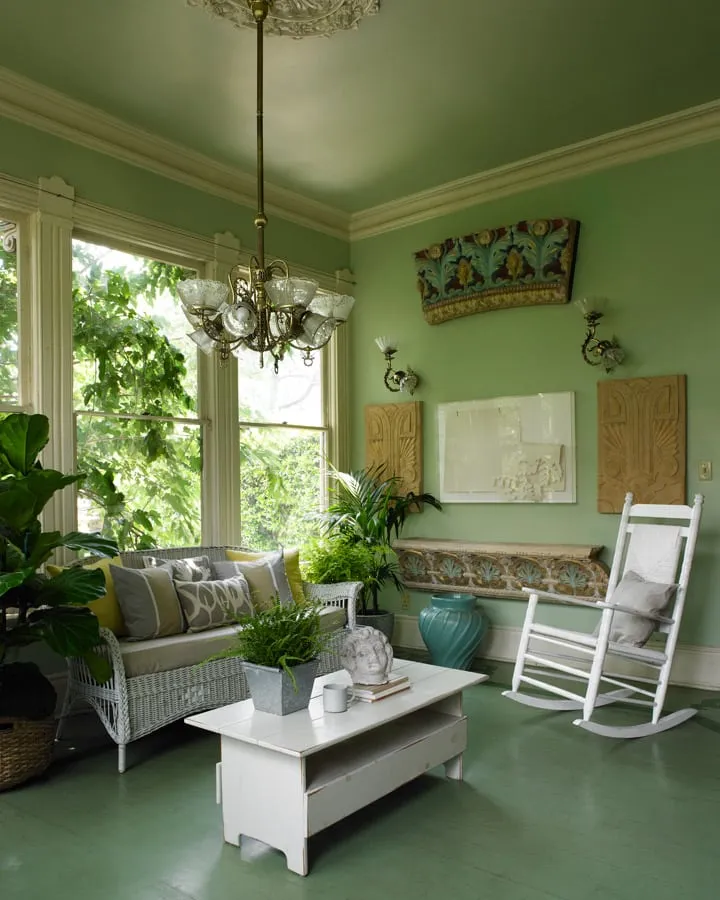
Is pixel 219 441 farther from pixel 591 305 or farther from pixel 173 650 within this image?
pixel 591 305

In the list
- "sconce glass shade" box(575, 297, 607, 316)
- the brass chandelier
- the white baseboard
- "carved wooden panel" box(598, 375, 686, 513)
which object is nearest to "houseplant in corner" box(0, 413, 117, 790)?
the brass chandelier

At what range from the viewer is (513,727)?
3.77 m

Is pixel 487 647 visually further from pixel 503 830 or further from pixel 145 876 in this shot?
pixel 145 876

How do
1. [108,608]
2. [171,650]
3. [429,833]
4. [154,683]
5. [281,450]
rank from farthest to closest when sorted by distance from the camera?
[281,450] < [108,608] < [171,650] < [154,683] < [429,833]

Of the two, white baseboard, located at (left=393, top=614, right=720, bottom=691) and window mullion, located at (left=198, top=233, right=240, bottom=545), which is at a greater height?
window mullion, located at (left=198, top=233, right=240, bottom=545)

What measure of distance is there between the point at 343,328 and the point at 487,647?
271 centimetres

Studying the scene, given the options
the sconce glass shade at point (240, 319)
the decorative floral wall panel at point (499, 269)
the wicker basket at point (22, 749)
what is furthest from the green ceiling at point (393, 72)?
the wicker basket at point (22, 749)

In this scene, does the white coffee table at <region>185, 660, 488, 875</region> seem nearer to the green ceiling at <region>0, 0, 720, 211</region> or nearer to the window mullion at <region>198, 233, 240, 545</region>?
the window mullion at <region>198, 233, 240, 545</region>

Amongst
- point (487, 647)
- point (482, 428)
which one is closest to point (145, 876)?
point (487, 647)

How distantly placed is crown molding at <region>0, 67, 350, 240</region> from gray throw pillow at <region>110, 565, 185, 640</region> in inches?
96.8

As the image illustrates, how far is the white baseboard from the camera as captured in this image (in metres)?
4.36

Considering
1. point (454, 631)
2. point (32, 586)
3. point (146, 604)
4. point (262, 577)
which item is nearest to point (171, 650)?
point (146, 604)

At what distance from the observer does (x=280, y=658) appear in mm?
2682

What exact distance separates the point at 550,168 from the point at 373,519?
267 cm
